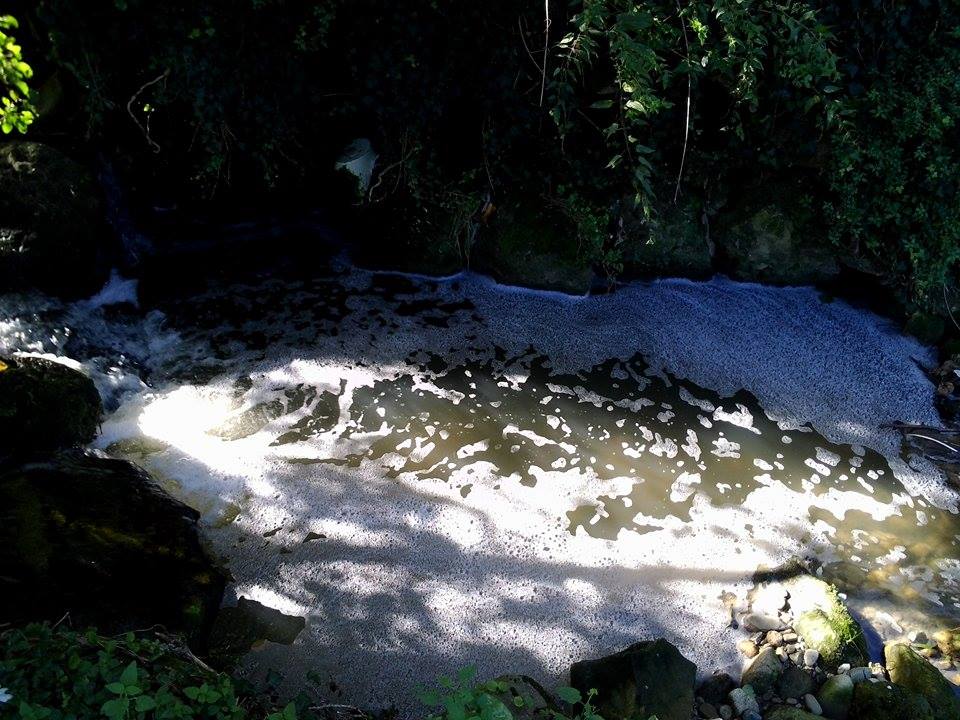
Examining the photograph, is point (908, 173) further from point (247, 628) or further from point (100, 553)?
point (100, 553)

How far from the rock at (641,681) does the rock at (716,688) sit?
0.11 m

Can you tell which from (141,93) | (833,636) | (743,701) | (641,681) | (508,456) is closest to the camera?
(641,681)

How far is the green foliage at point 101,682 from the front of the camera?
6.20 feet

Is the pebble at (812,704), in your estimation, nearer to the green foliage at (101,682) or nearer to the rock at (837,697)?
the rock at (837,697)

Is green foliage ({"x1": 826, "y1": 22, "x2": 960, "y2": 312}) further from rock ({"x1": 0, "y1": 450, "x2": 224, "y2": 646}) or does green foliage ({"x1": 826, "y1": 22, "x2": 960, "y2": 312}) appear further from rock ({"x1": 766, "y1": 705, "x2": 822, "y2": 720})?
rock ({"x1": 0, "y1": 450, "x2": 224, "y2": 646})

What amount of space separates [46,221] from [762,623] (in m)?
5.12

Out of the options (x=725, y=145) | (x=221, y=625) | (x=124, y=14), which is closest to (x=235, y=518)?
(x=221, y=625)

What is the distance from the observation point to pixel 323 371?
4.77 meters

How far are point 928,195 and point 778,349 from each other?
174 centimetres

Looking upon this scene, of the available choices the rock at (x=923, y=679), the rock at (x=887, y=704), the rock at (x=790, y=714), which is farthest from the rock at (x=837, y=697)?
the rock at (x=923, y=679)

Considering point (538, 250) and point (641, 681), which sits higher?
point (538, 250)

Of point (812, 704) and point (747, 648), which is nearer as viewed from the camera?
point (812, 704)

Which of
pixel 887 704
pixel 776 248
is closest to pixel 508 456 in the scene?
pixel 887 704

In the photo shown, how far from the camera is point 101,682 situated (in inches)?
80.1
